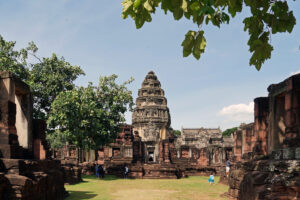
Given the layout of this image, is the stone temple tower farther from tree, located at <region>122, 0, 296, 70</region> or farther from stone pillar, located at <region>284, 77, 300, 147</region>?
tree, located at <region>122, 0, 296, 70</region>

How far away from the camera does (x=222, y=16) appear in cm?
362

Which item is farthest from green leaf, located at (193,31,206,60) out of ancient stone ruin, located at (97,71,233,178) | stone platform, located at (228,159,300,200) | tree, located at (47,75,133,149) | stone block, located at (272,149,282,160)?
ancient stone ruin, located at (97,71,233,178)

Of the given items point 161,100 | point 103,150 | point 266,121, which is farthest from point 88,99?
point 161,100

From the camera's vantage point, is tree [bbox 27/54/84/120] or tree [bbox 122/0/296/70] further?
tree [bbox 27/54/84/120]

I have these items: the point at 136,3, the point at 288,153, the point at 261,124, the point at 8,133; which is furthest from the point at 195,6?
the point at 261,124

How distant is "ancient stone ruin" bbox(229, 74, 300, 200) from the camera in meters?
5.28

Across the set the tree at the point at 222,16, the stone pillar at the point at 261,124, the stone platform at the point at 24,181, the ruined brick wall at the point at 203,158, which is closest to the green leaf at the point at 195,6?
the tree at the point at 222,16

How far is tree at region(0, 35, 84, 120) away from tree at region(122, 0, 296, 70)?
20.4m

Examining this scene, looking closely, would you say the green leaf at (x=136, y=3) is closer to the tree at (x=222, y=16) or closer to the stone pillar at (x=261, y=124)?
the tree at (x=222, y=16)

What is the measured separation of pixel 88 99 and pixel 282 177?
1716 centimetres

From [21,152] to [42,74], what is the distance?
15.4 meters

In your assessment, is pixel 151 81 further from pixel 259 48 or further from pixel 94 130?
pixel 259 48

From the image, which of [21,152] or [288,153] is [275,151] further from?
[21,152]

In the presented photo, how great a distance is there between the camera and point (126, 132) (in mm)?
35781
